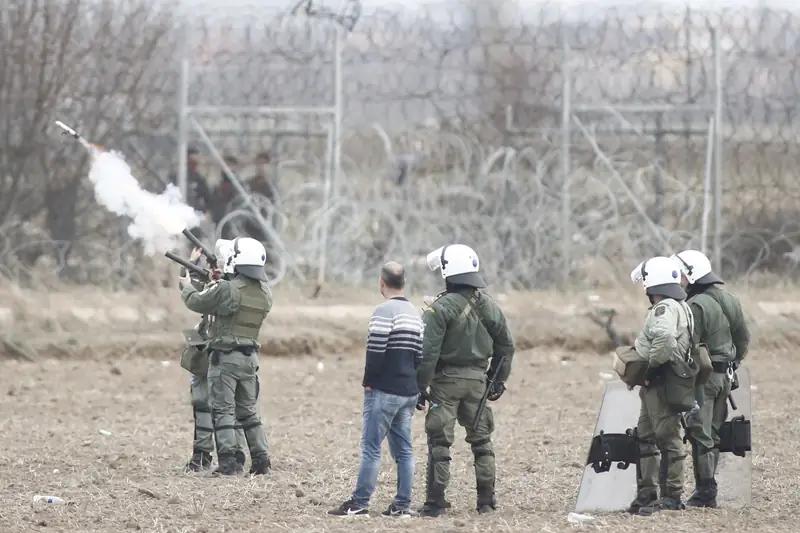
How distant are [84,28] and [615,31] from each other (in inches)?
246

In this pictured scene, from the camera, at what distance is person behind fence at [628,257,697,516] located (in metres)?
7.26

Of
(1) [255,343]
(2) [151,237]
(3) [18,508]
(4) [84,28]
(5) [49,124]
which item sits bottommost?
(3) [18,508]

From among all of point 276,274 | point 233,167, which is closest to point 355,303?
point 276,274

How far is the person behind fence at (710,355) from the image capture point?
7.67 metres

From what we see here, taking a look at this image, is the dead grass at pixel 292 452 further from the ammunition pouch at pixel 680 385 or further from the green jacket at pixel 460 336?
the green jacket at pixel 460 336

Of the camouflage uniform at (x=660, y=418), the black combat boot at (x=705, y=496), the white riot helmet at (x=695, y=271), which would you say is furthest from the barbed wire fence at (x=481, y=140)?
the camouflage uniform at (x=660, y=418)

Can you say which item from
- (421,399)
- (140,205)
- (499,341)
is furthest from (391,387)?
(140,205)

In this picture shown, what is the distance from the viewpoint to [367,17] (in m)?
16.2

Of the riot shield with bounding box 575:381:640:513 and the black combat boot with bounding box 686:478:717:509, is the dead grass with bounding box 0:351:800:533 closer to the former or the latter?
the riot shield with bounding box 575:381:640:513

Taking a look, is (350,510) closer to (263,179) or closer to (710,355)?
(710,355)

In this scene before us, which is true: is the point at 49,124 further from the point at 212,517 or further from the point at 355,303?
the point at 212,517

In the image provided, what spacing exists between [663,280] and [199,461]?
122 inches

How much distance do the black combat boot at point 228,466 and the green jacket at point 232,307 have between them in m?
0.65

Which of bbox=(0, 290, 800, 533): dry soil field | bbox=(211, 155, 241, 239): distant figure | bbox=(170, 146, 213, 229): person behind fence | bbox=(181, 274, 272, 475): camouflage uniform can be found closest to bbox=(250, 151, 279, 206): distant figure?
bbox=(211, 155, 241, 239): distant figure
